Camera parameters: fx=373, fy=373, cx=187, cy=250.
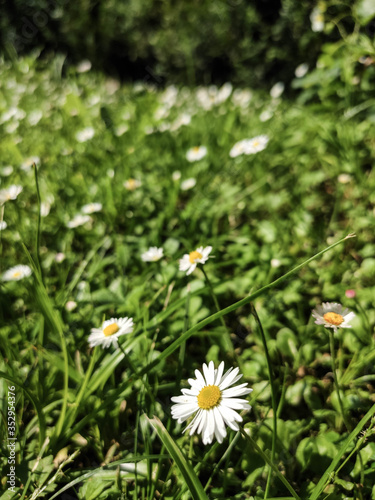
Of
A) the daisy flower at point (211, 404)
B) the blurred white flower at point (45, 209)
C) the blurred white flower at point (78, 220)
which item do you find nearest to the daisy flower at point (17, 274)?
the blurred white flower at point (78, 220)

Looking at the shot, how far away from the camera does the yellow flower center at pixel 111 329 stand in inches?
37.4

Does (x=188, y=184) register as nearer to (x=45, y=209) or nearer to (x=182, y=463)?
(x=45, y=209)

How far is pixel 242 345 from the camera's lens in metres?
1.26

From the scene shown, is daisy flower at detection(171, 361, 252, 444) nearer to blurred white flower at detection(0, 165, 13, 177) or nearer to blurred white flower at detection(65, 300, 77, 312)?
blurred white flower at detection(65, 300, 77, 312)

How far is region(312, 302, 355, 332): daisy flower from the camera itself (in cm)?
79

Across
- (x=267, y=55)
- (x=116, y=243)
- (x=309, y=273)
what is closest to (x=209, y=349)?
(x=309, y=273)

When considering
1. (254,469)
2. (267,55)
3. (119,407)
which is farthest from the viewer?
(267,55)

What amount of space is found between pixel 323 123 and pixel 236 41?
187 centimetres

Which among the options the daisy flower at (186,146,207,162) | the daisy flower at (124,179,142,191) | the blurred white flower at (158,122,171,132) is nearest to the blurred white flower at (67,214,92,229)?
the daisy flower at (124,179,142,191)

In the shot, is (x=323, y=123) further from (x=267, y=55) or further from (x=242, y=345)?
(x=267, y=55)

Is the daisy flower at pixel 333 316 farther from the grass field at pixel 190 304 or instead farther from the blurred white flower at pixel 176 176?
the blurred white flower at pixel 176 176

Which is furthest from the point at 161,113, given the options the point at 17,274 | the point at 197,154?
the point at 17,274

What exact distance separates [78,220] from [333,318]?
1290 millimetres

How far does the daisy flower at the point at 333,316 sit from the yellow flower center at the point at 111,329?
48cm
